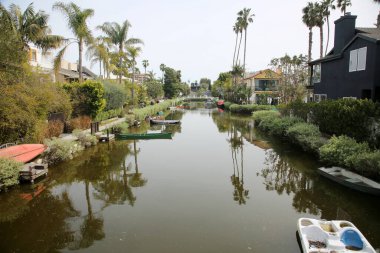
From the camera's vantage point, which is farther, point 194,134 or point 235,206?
point 194,134

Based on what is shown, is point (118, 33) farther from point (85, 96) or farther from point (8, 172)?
point (8, 172)

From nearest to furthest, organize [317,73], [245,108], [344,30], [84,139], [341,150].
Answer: [341,150] → [84,139] → [344,30] → [317,73] → [245,108]

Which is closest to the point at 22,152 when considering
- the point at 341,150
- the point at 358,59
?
the point at 341,150

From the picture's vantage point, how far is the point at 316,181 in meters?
15.7

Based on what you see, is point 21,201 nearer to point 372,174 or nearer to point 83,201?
point 83,201

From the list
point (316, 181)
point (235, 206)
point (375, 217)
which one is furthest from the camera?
point (316, 181)

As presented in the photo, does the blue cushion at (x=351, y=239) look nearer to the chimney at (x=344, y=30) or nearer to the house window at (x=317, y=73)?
the chimney at (x=344, y=30)

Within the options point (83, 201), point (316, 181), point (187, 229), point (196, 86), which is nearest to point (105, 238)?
point (187, 229)

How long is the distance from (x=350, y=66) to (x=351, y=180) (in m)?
14.8

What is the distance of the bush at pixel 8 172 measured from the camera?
12961mm

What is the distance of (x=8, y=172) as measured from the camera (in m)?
13.1

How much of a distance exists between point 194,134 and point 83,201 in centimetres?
2108

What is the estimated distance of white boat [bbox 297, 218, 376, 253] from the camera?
7942 mm

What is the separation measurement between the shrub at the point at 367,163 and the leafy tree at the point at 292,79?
2591cm
